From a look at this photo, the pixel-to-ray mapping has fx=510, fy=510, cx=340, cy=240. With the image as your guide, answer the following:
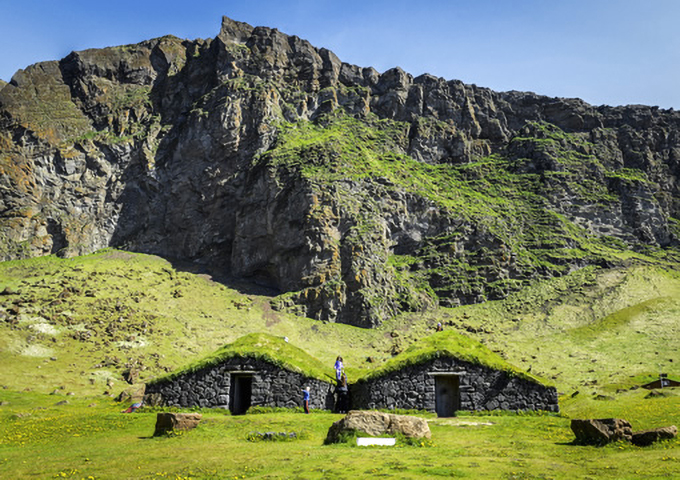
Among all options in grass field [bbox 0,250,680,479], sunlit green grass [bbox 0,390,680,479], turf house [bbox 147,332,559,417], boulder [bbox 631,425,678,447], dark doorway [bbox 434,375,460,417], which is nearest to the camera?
sunlit green grass [bbox 0,390,680,479]

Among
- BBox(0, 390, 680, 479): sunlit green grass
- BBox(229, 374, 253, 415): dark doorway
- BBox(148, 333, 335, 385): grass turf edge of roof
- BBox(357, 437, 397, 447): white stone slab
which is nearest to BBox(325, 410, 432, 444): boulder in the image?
BBox(357, 437, 397, 447): white stone slab

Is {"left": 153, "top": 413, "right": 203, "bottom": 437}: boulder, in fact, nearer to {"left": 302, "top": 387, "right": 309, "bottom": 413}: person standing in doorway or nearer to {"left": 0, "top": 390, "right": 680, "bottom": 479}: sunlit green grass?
{"left": 0, "top": 390, "right": 680, "bottom": 479}: sunlit green grass

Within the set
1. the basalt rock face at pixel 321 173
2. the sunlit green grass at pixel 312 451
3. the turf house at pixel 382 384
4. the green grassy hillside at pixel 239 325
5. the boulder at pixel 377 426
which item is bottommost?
the sunlit green grass at pixel 312 451

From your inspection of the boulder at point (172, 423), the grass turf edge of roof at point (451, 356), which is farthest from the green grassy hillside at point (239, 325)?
the boulder at point (172, 423)

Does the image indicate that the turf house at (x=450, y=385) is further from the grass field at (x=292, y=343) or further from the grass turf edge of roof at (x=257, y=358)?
the grass turf edge of roof at (x=257, y=358)

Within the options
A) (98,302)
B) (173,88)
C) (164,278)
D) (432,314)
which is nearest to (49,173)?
(173,88)

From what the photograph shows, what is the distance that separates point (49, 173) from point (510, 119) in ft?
407

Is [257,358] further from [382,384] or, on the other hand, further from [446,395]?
[446,395]

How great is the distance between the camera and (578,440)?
18.2 meters

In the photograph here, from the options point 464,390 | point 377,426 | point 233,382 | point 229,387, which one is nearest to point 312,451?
point 377,426

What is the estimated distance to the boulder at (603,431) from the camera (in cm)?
1702

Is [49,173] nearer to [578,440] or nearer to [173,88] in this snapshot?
[173,88]

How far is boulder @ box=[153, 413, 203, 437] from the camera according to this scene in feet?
72.2

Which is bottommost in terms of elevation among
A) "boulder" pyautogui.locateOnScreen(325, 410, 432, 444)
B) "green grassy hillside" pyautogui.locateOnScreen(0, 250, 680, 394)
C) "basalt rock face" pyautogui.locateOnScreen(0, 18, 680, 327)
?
"boulder" pyautogui.locateOnScreen(325, 410, 432, 444)
